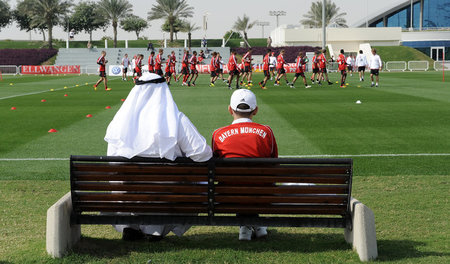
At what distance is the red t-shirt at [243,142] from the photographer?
16.4 feet

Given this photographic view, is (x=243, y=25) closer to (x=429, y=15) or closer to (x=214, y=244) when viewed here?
(x=429, y=15)

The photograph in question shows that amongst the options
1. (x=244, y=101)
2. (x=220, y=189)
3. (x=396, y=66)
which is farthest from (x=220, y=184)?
(x=396, y=66)

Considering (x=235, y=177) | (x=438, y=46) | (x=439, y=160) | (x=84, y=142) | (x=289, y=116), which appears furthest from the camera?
(x=438, y=46)

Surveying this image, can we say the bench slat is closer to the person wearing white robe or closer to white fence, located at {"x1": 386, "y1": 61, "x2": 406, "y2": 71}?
the person wearing white robe

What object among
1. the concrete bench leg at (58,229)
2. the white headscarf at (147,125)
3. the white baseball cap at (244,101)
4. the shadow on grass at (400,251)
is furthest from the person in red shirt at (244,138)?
the concrete bench leg at (58,229)

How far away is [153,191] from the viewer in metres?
4.71

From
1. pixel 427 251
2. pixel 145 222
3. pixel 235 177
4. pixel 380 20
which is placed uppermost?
pixel 380 20

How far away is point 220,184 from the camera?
477cm

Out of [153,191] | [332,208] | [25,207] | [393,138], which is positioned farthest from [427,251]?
[393,138]

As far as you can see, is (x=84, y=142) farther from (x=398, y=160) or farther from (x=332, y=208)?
(x=332, y=208)

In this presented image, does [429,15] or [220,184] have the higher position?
[429,15]

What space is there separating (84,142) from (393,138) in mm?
5994

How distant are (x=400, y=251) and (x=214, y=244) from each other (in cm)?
155

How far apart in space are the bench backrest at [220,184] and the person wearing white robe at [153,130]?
0.09m
